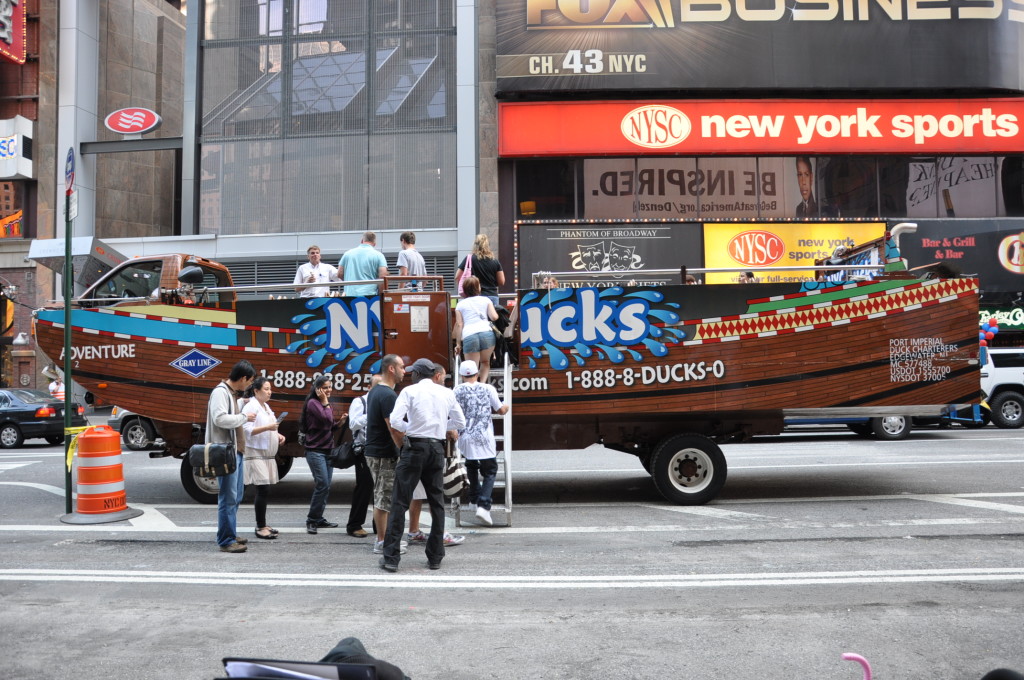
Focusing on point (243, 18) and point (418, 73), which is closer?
point (418, 73)

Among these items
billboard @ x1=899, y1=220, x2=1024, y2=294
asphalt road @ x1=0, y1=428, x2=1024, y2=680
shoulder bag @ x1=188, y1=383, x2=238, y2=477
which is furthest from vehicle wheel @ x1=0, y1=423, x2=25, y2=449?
billboard @ x1=899, y1=220, x2=1024, y2=294

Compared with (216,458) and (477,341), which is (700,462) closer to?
(477,341)

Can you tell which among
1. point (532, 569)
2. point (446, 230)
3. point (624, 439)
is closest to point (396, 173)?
point (446, 230)

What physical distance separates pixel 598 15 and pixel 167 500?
18.5m

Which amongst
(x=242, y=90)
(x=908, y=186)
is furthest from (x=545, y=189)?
(x=908, y=186)

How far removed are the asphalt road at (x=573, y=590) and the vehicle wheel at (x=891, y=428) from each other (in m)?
6.45

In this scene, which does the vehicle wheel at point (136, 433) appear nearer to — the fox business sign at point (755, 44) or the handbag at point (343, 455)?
the handbag at point (343, 455)

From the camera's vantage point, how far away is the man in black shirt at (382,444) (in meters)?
7.31

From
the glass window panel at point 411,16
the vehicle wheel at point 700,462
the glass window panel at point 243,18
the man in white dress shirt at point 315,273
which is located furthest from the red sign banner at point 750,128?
the vehicle wheel at point 700,462

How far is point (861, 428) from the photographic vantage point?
17609 millimetres

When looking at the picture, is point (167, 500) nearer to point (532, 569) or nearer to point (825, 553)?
point (532, 569)

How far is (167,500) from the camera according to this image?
35.5 feet

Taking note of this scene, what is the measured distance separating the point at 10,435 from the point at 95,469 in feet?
42.0

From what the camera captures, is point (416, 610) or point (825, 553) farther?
point (825, 553)
